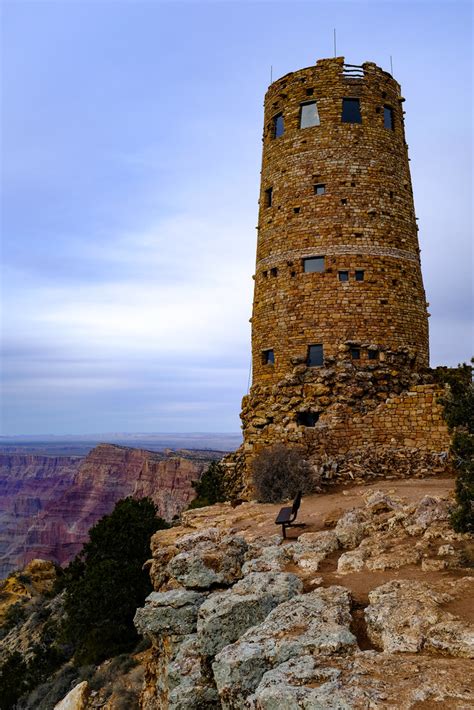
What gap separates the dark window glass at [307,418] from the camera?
19.4 m

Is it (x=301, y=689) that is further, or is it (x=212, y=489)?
(x=212, y=489)

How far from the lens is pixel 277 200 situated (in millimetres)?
21828

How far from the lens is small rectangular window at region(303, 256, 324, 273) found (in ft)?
66.9

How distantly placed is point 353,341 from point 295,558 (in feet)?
36.9

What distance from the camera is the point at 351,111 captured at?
21.5 meters

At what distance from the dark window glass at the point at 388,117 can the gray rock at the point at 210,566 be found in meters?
18.0

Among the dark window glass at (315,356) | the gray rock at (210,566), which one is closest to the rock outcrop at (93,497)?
the dark window glass at (315,356)

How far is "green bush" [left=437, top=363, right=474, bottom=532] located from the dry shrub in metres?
5.99

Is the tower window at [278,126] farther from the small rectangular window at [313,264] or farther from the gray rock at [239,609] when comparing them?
the gray rock at [239,609]

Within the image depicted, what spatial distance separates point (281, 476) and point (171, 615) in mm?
8672

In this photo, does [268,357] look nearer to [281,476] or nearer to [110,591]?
[281,476]

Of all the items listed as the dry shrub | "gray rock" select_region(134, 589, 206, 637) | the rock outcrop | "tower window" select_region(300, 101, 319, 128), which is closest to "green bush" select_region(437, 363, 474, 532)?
"gray rock" select_region(134, 589, 206, 637)

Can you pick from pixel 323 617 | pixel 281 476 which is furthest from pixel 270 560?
pixel 281 476

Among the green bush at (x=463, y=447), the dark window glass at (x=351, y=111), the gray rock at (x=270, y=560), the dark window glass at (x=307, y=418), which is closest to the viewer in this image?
the green bush at (x=463, y=447)
